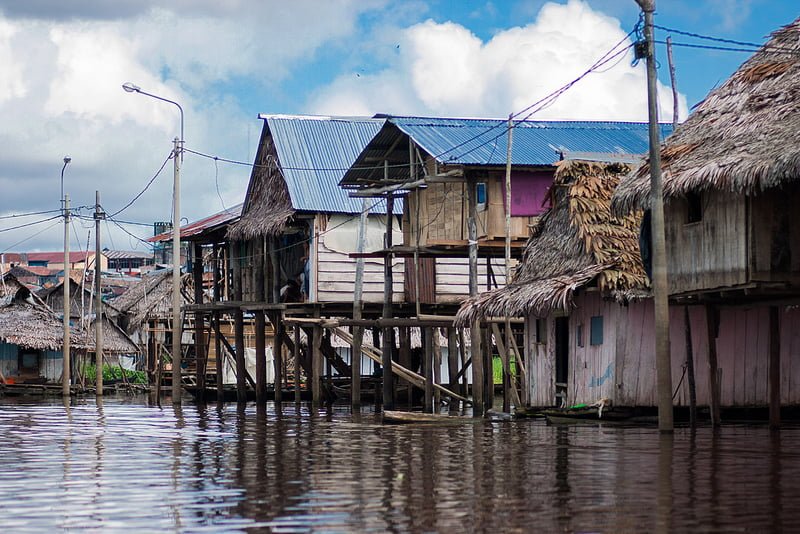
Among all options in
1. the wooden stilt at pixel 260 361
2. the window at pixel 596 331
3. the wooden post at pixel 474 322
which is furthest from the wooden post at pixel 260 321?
the window at pixel 596 331

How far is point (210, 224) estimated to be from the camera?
1692 inches

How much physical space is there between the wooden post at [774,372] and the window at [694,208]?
6.63 ft

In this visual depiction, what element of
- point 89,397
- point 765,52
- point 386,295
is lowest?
point 89,397

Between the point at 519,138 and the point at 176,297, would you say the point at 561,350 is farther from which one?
the point at 176,297

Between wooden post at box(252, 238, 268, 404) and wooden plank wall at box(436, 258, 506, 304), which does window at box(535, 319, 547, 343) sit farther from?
wooden post at box(252, 238, 268, 404)

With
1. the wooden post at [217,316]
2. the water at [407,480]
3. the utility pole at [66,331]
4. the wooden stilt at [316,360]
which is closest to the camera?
the water at [407,480]

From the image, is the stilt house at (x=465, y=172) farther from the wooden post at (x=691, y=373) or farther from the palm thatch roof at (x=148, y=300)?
the palm thatch roof at (x=148, y=300)

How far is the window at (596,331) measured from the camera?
23.5 meters

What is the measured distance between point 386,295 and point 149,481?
2041 centimetres

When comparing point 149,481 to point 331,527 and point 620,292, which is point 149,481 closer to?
point 331,527

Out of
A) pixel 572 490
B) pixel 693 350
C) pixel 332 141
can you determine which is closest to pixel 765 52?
pixel 693 350

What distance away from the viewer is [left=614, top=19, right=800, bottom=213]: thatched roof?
59.0 feet

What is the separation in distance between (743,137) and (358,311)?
15944mm

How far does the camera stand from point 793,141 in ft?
58.7
